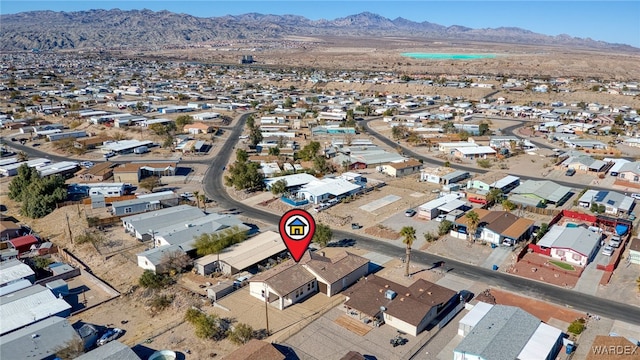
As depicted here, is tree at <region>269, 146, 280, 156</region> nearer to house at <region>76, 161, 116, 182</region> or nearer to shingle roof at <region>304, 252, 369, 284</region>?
house at <region>76, 161, 116, 182</region>

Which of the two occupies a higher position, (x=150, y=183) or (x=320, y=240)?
(x=150, y=183)

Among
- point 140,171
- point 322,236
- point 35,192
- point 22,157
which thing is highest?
point 22,157

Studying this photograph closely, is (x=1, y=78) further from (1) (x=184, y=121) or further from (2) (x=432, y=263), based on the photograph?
(2) (x=432, y=263)

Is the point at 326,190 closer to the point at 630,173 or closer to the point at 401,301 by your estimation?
the point at 401,301

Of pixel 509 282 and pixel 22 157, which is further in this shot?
pixel 22 157

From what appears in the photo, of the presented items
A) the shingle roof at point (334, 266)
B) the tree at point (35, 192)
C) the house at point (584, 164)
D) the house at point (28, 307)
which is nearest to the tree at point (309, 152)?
the tree at point (35, 192)

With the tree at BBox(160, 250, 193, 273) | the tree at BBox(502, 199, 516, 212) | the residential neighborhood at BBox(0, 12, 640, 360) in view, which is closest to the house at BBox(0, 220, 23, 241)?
the residential neighborhood at BBox(0, 12, 640, 360)

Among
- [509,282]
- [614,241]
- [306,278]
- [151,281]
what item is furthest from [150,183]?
[614,241]

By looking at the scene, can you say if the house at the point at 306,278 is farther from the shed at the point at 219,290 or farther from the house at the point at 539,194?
the house at the point at 539,194
